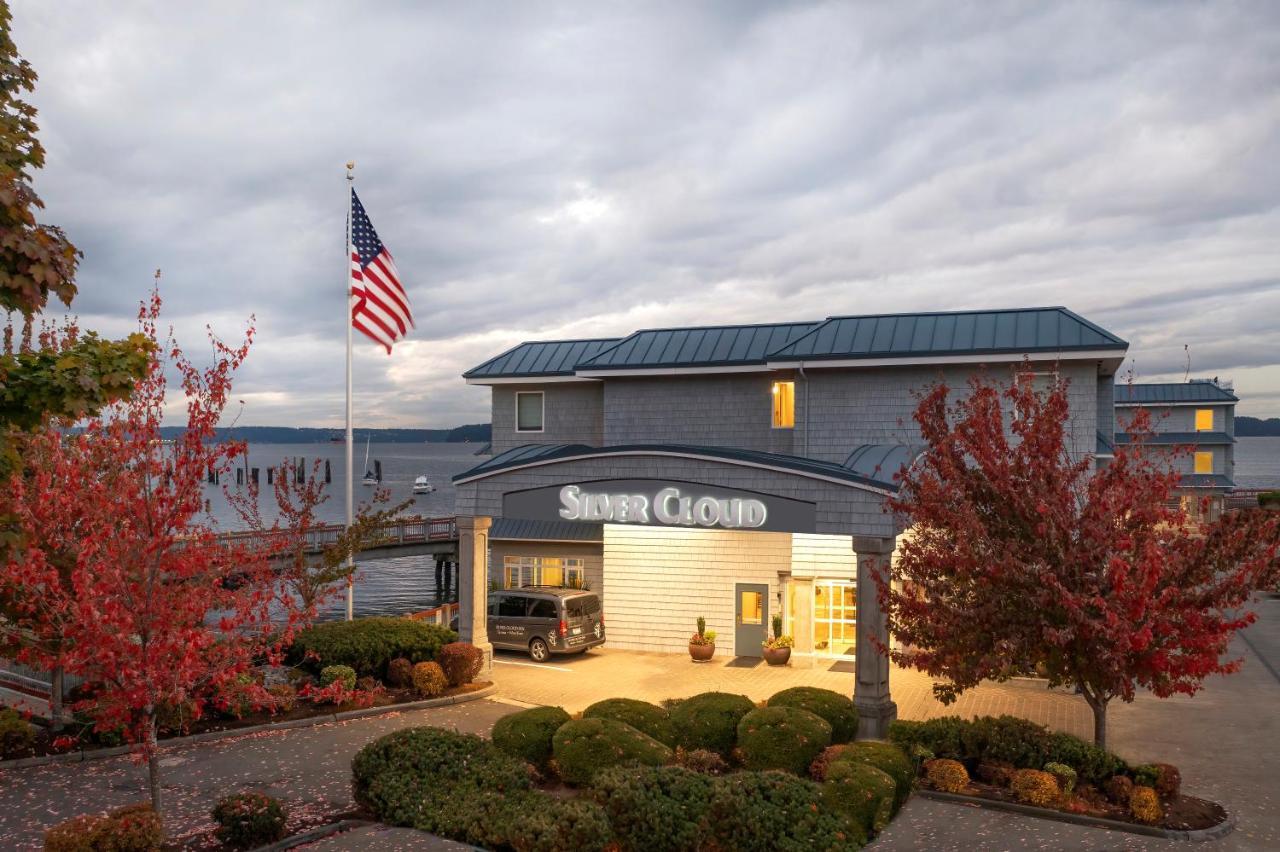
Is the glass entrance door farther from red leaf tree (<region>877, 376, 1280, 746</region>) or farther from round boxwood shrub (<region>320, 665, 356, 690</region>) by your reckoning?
round boxwood shrub (<region>320, 665, 356, 690</region>)

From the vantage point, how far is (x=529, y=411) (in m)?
32.0

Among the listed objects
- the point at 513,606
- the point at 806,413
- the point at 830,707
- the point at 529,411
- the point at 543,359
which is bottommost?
the point at 830,707

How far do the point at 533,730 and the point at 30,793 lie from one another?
25.3 ft

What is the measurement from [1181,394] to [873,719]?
2465 inches

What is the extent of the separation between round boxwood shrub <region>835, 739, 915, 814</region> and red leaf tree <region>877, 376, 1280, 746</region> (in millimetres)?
1429

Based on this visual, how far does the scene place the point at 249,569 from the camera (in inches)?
561

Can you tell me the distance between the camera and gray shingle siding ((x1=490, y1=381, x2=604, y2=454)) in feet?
102

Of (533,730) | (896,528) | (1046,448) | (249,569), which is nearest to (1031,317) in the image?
(896,528)

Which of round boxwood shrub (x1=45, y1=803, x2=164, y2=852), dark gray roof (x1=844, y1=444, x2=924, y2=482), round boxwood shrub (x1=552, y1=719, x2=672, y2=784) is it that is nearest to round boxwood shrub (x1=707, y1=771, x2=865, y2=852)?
round boxwood shrub (x1=552, y1=719, x2=672, y2=784)

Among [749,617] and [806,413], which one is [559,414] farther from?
[749,617]

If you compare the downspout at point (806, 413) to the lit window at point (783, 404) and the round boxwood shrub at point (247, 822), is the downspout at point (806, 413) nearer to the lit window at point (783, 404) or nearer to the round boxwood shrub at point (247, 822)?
the lit window at point (783, 404)

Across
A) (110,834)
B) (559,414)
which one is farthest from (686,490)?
(110,834)

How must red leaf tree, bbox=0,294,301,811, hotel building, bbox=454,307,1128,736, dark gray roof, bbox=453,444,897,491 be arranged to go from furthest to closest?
hotel building, bbox=454,307,1128,736 → dark gray roof, bbox=453,444,897,491 → red leaf tree, bbox=0,294,301,811

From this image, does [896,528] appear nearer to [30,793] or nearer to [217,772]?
[217,772]
